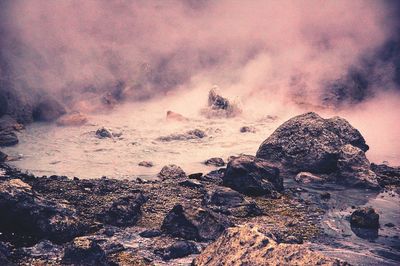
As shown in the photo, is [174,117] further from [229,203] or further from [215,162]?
[229,203]

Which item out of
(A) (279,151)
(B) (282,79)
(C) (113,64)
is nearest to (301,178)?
(A) (279,151)

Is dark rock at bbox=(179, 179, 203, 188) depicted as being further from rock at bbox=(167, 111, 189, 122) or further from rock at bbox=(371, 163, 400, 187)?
rock at bbox=(167, 111, 189, 122)

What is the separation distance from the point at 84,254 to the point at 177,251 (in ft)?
5.39

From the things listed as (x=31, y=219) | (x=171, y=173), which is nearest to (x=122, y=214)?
(x=31, y=219)

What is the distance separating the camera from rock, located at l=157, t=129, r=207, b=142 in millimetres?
18344

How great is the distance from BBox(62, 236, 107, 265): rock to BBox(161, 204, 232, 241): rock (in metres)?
1.74

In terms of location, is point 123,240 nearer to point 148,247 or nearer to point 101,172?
point 148,247

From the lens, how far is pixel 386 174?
1306cm

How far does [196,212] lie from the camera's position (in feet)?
26.8

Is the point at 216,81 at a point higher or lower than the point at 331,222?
higher

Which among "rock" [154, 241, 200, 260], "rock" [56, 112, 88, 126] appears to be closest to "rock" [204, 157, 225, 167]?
"rock" [154, 241, 200, 260]

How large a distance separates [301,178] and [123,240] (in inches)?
273

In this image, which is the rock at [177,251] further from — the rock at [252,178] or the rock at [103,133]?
the rock at [103,133]

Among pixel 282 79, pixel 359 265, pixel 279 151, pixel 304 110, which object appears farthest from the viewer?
pixel 282 79
